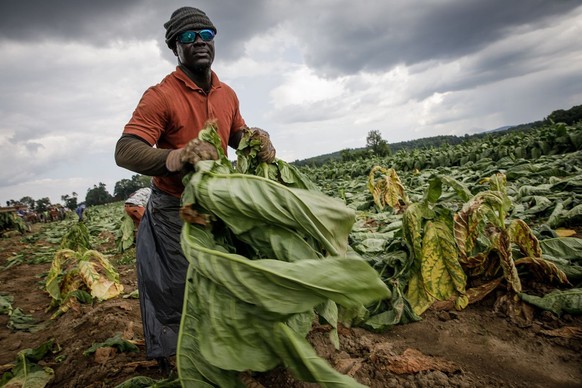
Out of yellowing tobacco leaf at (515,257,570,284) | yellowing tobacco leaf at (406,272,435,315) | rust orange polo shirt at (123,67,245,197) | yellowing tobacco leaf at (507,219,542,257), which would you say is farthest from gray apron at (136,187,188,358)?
yellowing tobacco leaf at (515,257,570,284)

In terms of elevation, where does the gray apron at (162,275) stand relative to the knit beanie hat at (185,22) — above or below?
below

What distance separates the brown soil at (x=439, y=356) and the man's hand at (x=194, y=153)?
126 centimetres

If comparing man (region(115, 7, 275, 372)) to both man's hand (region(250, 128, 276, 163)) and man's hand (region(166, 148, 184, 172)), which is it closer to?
man's hand (region(166, 148, 184, 172))

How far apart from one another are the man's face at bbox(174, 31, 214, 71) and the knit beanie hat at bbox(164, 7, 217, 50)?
0.22ft

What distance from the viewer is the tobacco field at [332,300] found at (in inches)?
44.5

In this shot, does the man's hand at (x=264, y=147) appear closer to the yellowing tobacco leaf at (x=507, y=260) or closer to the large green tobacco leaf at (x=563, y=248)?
the yellowing tobacco leaf at (x=507, y=260)

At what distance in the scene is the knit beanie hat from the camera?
2113mm

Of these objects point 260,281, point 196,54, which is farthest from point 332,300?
point 196,54

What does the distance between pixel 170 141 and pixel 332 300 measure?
1.56 metres

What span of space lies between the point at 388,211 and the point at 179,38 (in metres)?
4.77

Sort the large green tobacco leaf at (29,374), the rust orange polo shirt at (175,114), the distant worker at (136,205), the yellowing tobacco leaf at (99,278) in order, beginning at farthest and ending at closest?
1. the distant worker at (136,205)
2. the yellowing tobacco leaf at (99,278)
3. the large green tobacco leaf at (29,374)
4. the rust orange polo shirt at (175,114)

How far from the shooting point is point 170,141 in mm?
2158

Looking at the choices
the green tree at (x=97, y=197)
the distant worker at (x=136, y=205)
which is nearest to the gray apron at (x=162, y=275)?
the distant worker at (x=136, y=205)

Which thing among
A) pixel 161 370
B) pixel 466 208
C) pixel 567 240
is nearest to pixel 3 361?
pixel 161 370
